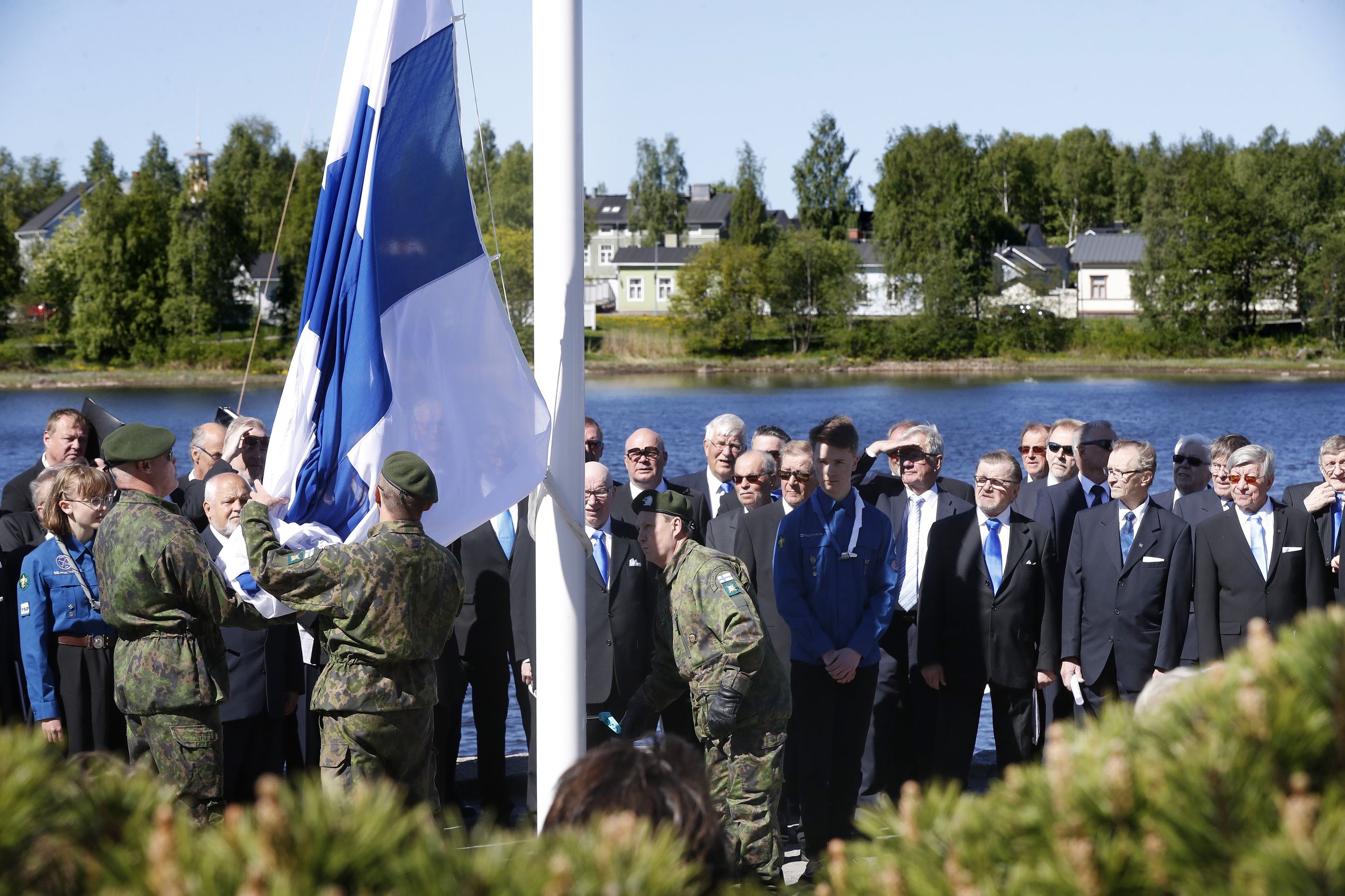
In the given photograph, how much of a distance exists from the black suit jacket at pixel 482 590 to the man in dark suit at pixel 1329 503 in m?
4.13

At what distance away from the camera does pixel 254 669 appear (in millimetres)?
5816

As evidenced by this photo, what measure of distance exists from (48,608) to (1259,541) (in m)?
5.79

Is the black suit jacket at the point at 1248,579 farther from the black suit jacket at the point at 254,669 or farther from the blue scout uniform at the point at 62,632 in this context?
the blue scout uniform at the point at 62,632

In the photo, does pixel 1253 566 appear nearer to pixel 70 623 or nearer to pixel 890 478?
pixel 890 478

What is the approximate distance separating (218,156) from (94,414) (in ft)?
266

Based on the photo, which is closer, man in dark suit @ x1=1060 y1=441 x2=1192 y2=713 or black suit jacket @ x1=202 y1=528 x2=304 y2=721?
black suit jacket @ x1=202 y1=528 x2=304 y2=721

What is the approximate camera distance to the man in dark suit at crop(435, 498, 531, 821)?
6508 mm

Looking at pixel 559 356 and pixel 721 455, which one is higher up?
pixel 559 356

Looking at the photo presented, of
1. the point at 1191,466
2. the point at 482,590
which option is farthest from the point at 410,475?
the point at 1191,466

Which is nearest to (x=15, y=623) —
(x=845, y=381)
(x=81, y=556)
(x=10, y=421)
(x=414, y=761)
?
(x=81, y=556)

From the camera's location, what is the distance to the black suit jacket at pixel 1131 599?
6.36m

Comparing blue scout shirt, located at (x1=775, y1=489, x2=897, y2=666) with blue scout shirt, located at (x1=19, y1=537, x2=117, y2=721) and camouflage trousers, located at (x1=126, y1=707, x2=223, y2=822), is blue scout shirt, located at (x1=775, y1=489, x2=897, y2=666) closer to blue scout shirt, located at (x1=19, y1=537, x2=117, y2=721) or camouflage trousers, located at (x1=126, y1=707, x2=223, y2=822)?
camouflage trousers, located at (x1=126, y1=707, x2=223, y2=822)

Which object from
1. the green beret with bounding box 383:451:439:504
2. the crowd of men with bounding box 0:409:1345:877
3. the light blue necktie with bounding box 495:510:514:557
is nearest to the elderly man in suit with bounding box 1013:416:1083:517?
the crowd of men with bounding box 0:409:1345:877

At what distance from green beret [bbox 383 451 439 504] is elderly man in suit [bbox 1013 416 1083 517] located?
472 centimetres
